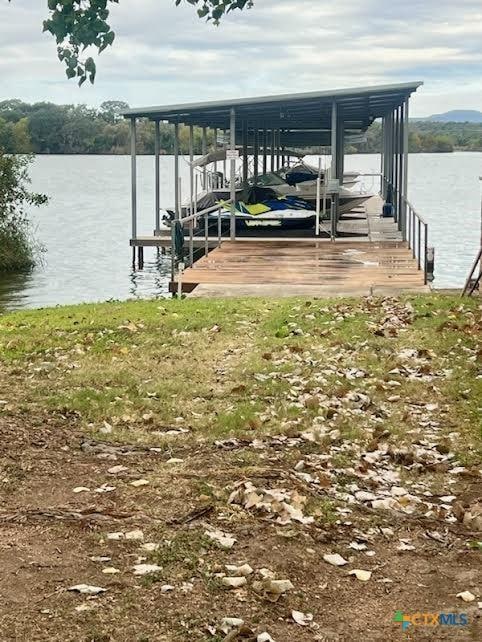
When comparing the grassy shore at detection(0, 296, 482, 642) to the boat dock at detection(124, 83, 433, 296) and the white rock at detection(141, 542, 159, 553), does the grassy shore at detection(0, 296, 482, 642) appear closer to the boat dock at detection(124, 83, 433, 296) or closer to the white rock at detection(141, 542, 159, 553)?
the white rock at detection(141, 542, 159, 553)

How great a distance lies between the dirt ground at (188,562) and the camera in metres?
4.13

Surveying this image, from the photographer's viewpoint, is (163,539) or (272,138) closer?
(163,539)

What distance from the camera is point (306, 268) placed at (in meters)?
18.5

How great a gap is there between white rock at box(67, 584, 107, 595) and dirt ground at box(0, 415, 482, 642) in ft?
0.11

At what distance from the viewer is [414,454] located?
6629mm

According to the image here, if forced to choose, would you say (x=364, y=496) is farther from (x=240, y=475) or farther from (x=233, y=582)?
(x=233, y=582)

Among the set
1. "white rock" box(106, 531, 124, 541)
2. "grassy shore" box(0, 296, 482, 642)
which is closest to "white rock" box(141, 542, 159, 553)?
"grassy shore" box(0, 296, 482, 642)

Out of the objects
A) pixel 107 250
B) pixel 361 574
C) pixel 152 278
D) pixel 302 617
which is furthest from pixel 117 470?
pixel 107 250

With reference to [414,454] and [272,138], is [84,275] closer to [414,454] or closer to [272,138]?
[272,138]

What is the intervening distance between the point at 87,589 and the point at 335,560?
3.97 feet

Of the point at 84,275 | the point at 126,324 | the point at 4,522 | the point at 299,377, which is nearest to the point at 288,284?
the point at 126,324

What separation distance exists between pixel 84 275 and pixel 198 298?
15.0 m

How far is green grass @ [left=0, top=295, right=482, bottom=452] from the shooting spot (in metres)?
7.51

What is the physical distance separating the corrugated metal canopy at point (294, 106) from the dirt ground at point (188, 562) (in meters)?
17.1
